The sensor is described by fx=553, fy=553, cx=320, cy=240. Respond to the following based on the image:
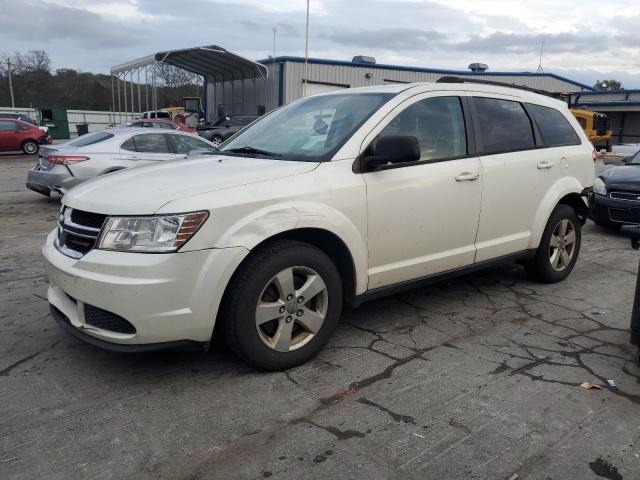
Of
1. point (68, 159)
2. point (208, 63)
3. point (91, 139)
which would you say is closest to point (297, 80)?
point (208, 63)

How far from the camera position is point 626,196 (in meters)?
8.12

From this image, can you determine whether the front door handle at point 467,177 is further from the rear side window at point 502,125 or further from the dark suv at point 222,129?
the dark suv at point 222,129

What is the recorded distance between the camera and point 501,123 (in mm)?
4754

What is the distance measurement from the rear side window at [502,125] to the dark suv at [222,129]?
19177mm

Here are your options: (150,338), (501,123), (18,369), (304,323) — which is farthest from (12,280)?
(501,123)

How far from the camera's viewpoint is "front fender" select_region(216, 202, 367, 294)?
10.2 feet

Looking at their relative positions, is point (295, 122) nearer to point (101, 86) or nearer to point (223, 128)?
point (223, 128)

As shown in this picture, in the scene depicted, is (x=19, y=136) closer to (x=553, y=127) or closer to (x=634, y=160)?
(x=634, y=160)

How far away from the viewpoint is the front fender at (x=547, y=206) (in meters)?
5.00

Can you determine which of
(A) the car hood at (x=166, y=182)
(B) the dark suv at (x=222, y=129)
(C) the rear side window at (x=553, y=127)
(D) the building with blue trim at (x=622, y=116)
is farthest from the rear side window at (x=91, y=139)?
(D) the building with blue trim at (x=622, y=116)

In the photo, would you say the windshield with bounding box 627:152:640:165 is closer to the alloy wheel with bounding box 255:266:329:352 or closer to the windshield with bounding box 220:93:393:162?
the windshield with bounding box 220:93:393:162

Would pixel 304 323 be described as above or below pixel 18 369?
above

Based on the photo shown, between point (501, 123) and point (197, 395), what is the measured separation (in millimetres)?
3343

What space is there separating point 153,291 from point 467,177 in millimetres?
2538
